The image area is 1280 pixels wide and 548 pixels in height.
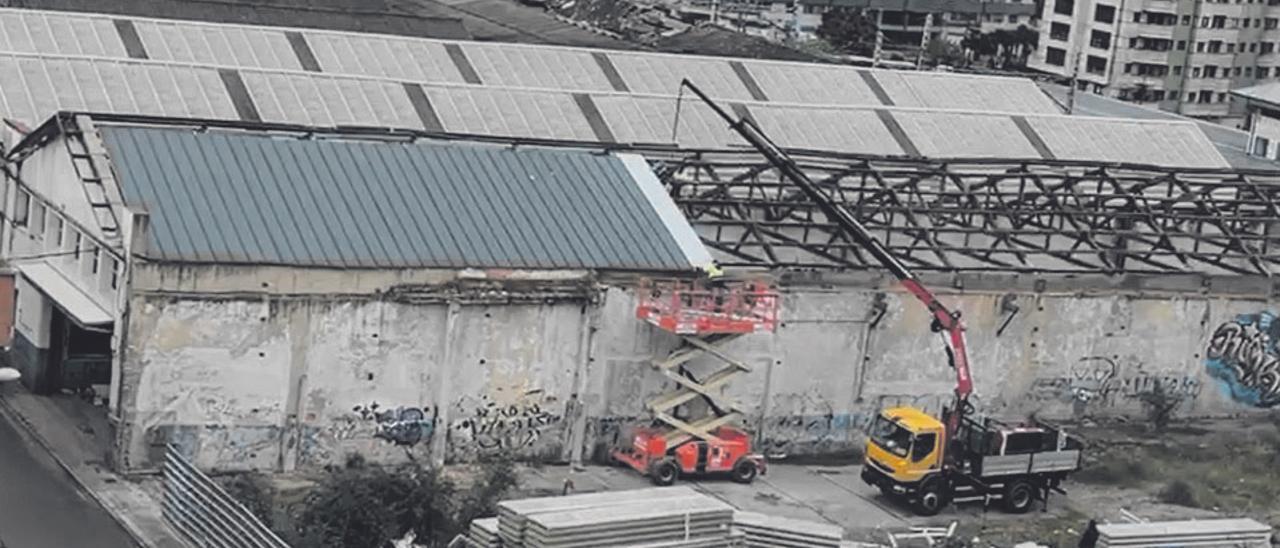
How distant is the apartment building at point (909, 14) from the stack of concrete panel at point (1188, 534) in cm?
9383

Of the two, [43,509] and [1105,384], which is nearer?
[43,509]

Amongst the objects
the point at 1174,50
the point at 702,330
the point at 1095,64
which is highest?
the point at 1174,50

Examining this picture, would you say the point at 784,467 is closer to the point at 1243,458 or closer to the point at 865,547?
the point at 865,547

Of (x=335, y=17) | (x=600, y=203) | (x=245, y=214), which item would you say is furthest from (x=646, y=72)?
(x=245, y=214)

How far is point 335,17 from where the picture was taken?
3130 inches

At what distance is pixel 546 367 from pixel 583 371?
788 mm

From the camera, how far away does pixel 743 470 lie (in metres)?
43.6

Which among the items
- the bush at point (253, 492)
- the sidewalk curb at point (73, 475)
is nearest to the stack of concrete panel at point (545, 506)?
the bush at point (253, 492)

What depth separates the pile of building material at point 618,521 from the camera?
33750 millimetres

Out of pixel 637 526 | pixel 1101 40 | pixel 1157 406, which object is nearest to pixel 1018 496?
pixel 1157 406

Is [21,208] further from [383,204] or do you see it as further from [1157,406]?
[1157,406]

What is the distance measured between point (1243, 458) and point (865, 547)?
47.3 feet

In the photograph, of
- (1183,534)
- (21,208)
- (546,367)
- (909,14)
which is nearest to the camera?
(1183,534)

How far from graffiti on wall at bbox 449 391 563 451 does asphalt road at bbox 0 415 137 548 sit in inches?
303
